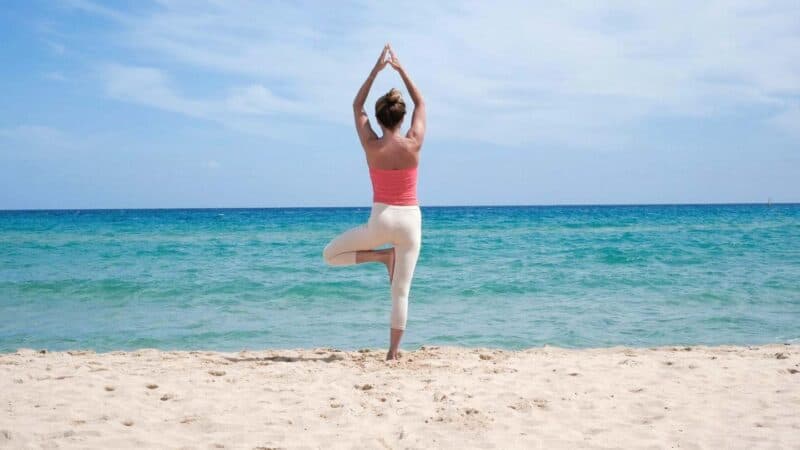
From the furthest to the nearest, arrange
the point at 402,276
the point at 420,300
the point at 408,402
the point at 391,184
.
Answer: the point at 420,300
the point at 402,276
the point at 391,184
the point at 408,402

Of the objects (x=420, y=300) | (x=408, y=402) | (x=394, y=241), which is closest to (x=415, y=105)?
(x=394, y=241)

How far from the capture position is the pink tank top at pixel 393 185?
5.24 metres

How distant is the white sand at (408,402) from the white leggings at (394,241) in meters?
0.63

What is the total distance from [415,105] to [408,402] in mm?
2431

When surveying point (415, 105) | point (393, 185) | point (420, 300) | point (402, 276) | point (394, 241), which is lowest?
point (420, 300)

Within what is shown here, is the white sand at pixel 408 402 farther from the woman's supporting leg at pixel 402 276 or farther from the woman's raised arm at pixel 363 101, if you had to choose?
the woman's raised arm at pixel 363 101

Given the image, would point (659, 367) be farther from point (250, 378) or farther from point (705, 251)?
point (705, 251)

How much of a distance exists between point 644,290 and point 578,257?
5890mm

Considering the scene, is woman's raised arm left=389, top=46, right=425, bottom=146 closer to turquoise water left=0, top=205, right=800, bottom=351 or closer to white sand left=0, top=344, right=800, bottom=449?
white sand left=0, top=344, right=800, bottom=449

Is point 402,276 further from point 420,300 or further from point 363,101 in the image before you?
point 420,300

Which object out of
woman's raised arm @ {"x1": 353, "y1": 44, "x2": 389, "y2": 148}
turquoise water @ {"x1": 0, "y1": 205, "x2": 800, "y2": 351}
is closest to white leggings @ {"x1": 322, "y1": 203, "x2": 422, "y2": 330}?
woman's raised arm @ {"x1": 353, "y1": 44, "x2": 389, "y2": 148}

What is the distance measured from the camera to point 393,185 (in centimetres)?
525

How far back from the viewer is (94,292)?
474 inches

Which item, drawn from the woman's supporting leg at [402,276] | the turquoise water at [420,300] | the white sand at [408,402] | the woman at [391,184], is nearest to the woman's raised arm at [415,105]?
the woman at [391,184]
